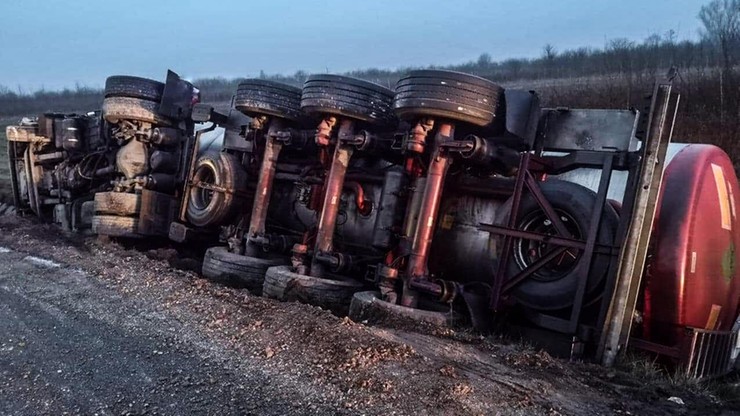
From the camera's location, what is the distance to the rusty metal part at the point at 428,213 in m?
4.92

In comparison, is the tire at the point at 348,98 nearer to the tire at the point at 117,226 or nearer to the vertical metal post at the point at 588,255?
the vertical metal post at the point at 588,255

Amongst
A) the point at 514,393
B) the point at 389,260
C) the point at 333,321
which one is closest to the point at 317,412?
the point at 514,393

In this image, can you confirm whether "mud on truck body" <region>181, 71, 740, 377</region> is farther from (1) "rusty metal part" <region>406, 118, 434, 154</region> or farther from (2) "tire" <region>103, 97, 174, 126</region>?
(2) "tire" <region>103, 97, 174, 126</region>

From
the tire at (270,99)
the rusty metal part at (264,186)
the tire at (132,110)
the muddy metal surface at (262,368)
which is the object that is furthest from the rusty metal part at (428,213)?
the tire at (132,110)

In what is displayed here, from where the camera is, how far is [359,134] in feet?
18.7

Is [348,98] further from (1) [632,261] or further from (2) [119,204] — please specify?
(2) [119,204]

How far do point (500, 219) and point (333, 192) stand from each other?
5.39 feet

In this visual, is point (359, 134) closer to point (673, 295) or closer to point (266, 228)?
point (266, 228)

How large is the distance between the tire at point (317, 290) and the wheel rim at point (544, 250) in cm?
155

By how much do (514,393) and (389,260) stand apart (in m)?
2.33

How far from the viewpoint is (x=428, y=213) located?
194 inches

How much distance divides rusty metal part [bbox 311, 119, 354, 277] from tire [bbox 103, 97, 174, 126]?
3614 mm

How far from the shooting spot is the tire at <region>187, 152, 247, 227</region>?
7.21 meters

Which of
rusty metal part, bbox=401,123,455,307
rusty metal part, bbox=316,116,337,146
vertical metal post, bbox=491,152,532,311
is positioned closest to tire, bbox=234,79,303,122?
rusty metal part, bbox=316,116,337,146
